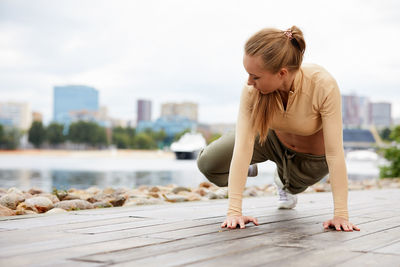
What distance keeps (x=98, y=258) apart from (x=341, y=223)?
100 cm

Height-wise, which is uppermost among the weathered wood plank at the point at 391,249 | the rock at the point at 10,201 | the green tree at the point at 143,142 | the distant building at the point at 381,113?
the distant building at the point at 381,113

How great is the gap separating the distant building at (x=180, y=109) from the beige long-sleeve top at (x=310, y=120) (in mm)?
105594

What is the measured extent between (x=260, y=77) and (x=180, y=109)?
354 ft

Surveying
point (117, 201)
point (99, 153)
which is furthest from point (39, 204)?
point (99, 153)

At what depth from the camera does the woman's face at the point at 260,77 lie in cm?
175

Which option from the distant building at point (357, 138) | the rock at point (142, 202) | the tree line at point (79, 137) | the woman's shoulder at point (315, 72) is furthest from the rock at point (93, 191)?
the tree line at point (79, 137)

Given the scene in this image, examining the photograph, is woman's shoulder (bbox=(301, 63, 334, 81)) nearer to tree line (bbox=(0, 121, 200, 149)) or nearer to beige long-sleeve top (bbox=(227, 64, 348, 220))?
beige long-sleeve top (bbox=(227, 64, 348, 220))

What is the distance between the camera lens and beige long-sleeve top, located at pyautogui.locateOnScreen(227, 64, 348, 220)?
1954 millimetres

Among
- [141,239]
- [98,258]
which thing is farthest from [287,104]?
[98,258]

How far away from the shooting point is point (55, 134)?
59.5 metres

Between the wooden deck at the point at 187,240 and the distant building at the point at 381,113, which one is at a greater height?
the distant building at the point at 381,113

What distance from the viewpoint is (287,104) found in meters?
2.03

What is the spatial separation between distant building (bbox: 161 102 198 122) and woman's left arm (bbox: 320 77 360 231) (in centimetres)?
10566

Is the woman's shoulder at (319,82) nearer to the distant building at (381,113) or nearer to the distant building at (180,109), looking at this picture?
the distant building at (381,113)
